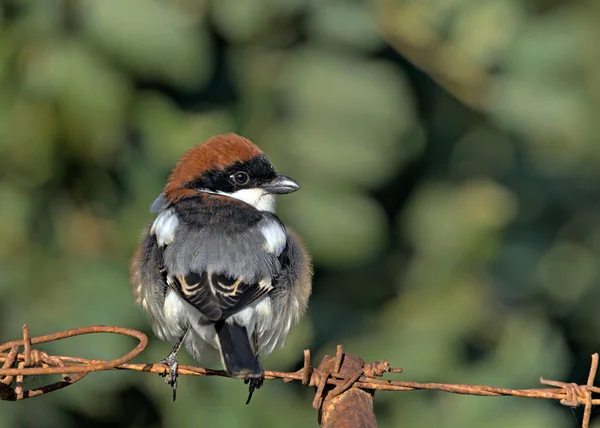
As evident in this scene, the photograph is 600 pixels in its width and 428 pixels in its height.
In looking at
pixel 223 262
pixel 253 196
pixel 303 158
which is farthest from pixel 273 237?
pixel 303 158

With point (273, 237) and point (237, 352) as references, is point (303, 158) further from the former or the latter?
point (237, 352)

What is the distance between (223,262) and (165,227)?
1.23 feet

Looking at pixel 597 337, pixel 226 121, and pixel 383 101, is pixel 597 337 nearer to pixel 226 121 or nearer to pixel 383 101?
pixel 383 101

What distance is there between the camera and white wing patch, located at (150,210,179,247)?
3.54 m

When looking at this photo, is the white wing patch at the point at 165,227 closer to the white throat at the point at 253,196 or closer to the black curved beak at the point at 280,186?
the white throat at the point at 253,196

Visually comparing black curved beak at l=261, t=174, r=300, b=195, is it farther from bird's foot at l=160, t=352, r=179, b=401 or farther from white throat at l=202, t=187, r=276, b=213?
bird's foot at l=160, t=352, r=179, b=401

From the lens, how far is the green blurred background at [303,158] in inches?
154

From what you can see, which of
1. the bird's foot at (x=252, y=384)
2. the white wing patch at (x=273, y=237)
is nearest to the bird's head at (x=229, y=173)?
the white wing patch at (x=273, y=237)

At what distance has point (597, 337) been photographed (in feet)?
17.3

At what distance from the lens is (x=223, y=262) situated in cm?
335

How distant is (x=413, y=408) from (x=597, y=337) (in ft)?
5.52

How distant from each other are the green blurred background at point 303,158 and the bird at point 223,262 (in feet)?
0.79

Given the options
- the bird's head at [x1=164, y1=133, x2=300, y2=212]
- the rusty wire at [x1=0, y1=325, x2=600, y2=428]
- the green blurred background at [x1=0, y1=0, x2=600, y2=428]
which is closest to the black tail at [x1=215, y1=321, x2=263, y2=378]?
the rusty wire at [x1=0, y1=325, x2=600, y2=428]

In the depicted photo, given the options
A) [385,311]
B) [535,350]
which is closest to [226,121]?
[385,311]
